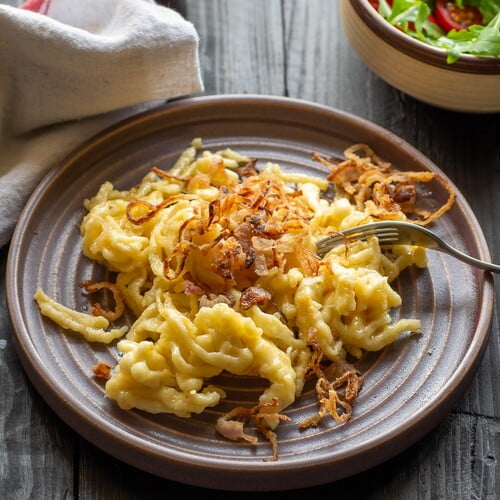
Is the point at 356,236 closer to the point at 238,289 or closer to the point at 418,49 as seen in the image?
the point at 238,289

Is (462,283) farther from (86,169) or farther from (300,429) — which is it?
(86,169)

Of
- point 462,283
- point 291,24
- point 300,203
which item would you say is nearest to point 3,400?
point 300,203

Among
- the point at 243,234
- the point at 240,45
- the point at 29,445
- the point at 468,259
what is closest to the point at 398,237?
the point at 468,259

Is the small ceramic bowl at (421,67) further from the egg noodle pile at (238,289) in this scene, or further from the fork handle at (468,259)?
the fork handle at (468,259)

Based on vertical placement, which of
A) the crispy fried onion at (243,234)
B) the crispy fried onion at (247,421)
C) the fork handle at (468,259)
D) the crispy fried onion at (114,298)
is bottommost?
the crispy fried onion at (247,421)

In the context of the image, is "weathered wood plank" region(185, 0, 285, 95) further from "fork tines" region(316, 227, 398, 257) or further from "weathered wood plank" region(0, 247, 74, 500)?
"weathered wood plank" region(0, 247, 74, 500)

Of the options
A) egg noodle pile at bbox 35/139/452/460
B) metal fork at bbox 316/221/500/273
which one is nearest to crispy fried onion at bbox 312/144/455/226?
egg noodle pile at bbox 35/139/452/460

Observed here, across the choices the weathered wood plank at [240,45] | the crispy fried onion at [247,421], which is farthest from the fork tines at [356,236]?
the weathered wood plank at [240,45]
